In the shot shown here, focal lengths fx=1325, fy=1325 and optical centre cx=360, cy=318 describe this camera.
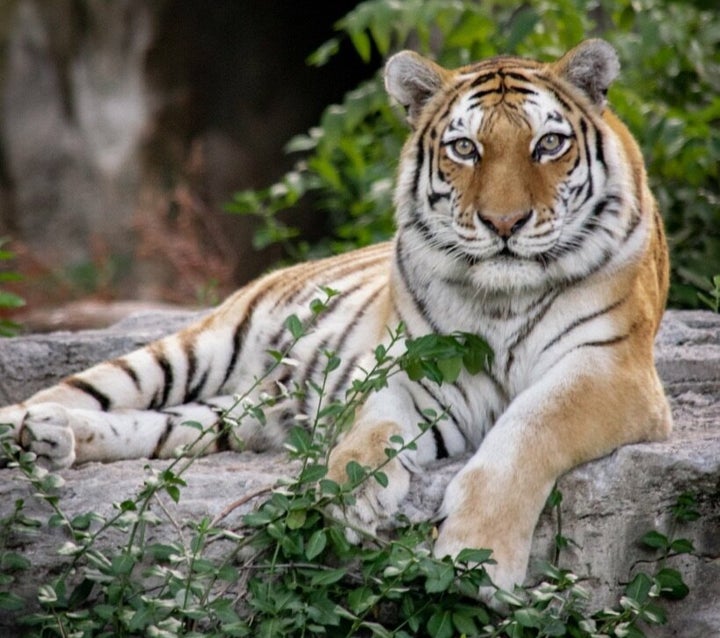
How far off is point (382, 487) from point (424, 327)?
0.56 m

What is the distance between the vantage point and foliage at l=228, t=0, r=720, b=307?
5.04 meters

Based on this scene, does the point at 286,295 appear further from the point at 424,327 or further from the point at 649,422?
the point at 649,422

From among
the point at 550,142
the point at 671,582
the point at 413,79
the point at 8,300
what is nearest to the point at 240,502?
the point at 671,582

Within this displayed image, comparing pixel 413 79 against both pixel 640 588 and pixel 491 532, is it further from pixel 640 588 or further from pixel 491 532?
pixel 640 588

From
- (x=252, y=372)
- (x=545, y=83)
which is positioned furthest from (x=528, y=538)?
(x=252, y=372)

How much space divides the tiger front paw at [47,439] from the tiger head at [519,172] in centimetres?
96

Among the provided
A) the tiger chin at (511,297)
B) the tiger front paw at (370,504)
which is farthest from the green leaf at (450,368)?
the tiger front paw at (370,504)

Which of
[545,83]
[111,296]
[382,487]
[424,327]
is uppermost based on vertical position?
[545,83]

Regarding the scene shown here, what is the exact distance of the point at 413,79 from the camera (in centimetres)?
329

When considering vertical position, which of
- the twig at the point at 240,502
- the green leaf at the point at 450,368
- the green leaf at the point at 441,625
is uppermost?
the green leaf at the point at 450,368

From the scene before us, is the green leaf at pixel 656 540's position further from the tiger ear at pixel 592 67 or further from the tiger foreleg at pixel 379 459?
the tiger ear at pixel 592 67

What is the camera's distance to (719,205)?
17.7 ft

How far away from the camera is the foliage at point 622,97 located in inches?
199

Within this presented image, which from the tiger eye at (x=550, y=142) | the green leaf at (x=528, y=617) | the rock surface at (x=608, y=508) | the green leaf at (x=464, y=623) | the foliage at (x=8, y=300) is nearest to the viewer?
the green leaf at (x=528, y=617)
